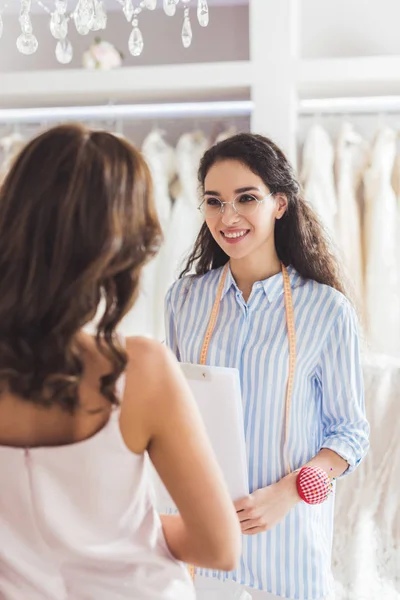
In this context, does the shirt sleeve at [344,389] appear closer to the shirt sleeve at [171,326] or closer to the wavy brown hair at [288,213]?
the wavy brown hair at [288,213]

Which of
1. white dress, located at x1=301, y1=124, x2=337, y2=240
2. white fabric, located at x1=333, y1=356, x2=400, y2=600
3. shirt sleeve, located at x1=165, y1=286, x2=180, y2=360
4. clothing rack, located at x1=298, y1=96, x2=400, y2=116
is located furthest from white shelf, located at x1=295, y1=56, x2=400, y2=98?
shirt sleeve, located at x1=165, y1=286, x2=180, y2=360

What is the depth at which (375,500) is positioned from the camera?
2369 mm

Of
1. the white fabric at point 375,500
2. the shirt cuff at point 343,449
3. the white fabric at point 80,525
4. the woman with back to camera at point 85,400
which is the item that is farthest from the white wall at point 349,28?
the white fabric at point 80,525

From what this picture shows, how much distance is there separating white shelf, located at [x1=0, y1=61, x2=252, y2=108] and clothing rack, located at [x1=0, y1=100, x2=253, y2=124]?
4cm

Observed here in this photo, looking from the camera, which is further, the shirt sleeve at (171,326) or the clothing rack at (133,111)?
the clothing rack at (133,111)

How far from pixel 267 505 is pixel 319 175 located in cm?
148

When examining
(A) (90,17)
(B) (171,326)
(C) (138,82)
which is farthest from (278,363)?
(C) (138,82)

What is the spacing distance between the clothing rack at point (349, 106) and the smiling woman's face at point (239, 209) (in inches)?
48.2

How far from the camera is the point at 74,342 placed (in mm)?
818

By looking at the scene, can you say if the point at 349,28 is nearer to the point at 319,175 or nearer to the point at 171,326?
the point at 319,175

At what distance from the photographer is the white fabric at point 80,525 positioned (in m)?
0.82

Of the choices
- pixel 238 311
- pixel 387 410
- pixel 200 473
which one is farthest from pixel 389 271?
pixel 200 473

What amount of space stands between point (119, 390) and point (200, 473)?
135 millimetres

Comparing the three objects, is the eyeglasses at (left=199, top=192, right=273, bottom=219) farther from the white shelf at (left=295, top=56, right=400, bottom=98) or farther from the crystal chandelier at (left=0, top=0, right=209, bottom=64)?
the white shelf at (left=295, top=56, right=400, bottom=98)
